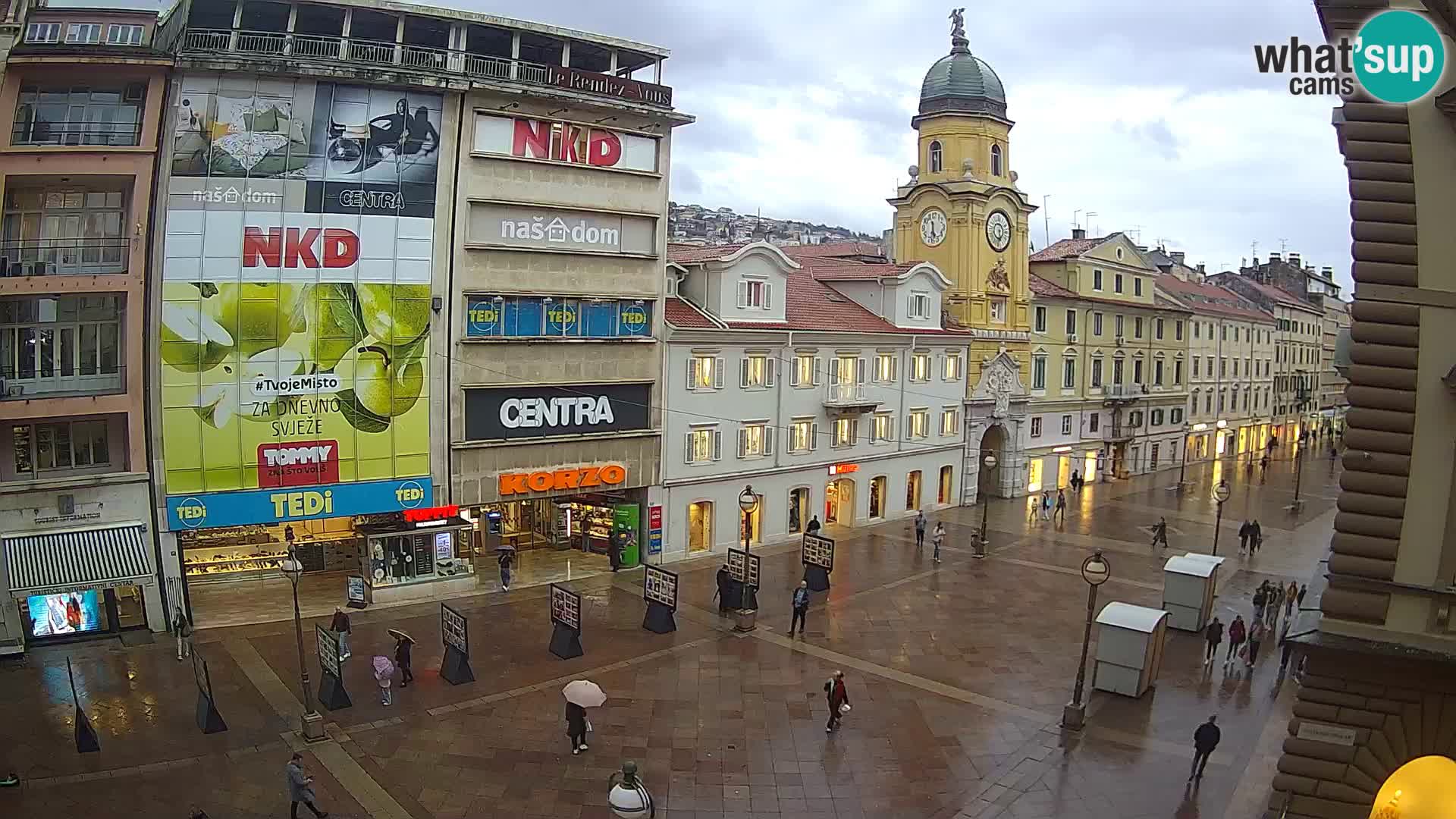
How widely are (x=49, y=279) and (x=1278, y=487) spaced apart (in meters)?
62.6

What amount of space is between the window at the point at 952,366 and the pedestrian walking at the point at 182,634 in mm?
34681

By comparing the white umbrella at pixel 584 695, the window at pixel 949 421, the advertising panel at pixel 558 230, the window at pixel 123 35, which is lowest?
the white umbrella at pixel 584 695

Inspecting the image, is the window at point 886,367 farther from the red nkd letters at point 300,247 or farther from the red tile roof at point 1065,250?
the red nkd letters at point 300,247

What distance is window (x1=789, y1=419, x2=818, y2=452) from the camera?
1610 inches

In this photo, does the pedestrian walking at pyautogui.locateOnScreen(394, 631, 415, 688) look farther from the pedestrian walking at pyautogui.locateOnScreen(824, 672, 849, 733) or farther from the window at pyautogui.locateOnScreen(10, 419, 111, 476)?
the window at pyautogui.locateOnScreen(10, 419, 111, 476)

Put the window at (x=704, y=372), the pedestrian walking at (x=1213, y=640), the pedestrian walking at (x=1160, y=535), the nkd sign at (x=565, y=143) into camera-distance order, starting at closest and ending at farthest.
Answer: the pedestrian walking at (x=1213, y=640) < the nkd sign at (x=565, y=143) < the window at (x=704, y=372) < the pedestrian walking at (x=1160, y=535)

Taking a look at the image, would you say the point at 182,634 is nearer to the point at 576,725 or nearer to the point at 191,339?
the point at 191,339

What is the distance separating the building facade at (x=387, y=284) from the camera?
27.7 metres

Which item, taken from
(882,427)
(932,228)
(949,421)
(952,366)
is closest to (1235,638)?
(882,427)

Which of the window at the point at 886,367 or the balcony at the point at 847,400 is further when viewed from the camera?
the window at the point at 886,367

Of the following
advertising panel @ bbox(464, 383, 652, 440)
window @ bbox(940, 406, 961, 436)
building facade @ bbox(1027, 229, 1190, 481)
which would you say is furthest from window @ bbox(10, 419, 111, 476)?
building facade @ bbox(1027, 229, 1190, 481)

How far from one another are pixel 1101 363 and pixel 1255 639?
35.1m

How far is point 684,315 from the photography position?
37500 millimetres

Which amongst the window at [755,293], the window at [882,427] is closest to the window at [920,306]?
the window at [882,427]
